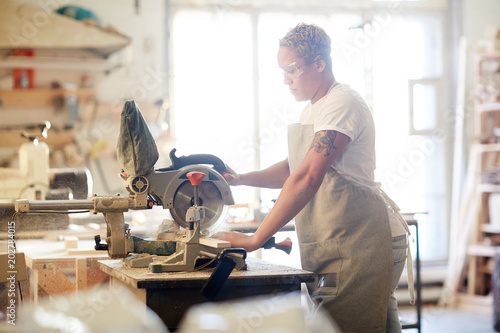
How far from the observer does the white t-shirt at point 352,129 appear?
74.4 inches

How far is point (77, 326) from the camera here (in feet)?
2.20

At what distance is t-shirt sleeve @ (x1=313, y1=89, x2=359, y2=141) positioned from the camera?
6.15 ft

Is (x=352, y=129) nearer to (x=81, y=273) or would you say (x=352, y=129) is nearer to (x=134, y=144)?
(x=134, y=144)

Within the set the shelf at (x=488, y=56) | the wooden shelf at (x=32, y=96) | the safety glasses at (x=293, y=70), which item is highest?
the shelf at (x=488, y=56)

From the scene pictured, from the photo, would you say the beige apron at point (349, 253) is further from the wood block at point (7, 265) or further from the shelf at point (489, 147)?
the shelf at point (489, 147)

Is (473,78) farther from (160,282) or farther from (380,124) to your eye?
(160,282)

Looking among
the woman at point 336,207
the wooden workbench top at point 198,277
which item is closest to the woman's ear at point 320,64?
the woman at point 336,207

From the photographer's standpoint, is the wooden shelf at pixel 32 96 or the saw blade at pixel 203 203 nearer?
the saw blade at pixel 203 203

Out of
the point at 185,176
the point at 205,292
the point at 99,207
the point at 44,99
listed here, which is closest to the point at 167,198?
the point at 185,176

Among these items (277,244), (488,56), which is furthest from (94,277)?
(488,56)

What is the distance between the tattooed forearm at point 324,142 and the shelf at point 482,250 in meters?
3.44

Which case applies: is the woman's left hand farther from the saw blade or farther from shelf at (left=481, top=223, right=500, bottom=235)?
shelf at (left=481, top=223, right=500, bottom=235)

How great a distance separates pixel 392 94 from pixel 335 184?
3512mm

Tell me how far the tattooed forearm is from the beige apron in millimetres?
130
